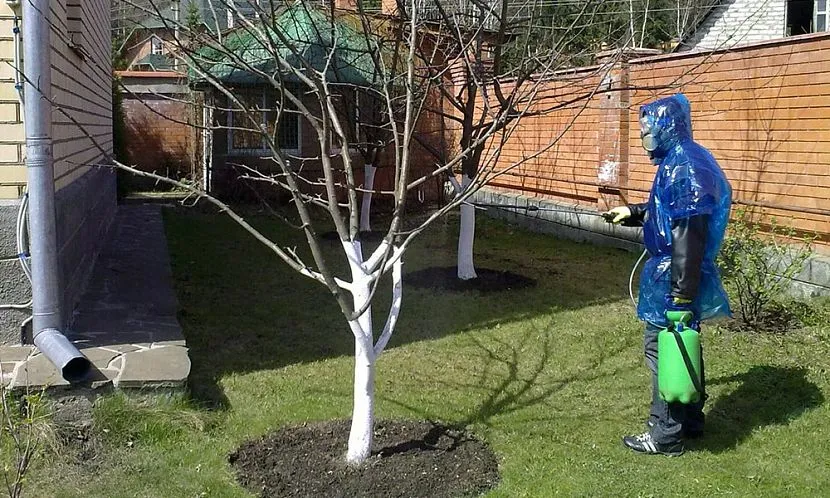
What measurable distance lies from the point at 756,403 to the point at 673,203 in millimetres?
1664

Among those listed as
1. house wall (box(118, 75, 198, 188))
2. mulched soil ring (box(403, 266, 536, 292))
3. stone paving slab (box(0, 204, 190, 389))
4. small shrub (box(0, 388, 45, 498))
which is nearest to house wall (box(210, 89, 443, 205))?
house wall (box(118, 75, 198, 188))

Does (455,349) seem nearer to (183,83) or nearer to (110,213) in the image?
(110,213)

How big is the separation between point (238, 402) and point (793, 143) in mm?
5741

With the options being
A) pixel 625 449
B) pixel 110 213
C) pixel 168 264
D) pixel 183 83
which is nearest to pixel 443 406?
pixel 625 449

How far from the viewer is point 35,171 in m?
4.75

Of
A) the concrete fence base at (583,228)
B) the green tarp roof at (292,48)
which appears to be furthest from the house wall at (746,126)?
the green tarp roof at (292,48)

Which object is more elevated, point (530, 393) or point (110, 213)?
point (110, 213)

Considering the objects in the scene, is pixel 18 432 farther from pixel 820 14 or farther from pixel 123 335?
pixel 820 14

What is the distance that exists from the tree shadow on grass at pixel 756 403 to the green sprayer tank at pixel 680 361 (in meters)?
0.53

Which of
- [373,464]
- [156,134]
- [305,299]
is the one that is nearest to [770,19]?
[156,134]

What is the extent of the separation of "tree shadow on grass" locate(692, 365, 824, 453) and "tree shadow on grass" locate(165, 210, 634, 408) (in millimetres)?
2129

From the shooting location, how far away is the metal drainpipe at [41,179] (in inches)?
185

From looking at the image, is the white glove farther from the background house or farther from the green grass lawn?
the background house

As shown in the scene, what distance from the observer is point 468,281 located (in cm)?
827
